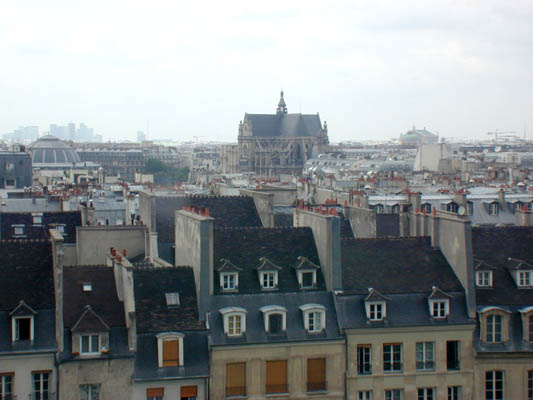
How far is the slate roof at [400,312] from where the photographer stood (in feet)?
96.8

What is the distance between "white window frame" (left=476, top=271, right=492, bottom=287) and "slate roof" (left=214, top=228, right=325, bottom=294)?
17.2 ft

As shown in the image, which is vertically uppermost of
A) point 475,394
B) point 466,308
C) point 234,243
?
point 234,243

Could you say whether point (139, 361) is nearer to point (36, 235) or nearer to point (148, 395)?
point (148, 395)

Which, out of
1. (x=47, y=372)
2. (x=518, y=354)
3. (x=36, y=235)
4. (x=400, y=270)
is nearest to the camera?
(x=47, y=372)

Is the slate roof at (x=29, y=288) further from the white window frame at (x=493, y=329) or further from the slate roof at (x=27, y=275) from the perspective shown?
the white window frame at (x=493, y=329)

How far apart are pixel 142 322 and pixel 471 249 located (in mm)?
10904

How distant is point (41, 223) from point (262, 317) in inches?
909

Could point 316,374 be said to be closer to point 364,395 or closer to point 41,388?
point 364,395

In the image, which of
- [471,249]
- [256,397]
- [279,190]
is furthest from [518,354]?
[279,190]

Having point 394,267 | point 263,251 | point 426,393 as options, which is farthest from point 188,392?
point 394,267

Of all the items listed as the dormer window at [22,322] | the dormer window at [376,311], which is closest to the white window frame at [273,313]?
the dormer window at [376,311]

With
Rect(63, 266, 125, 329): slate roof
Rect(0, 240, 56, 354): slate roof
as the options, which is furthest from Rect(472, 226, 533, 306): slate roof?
Rect(0, 240, 56, 354): slate roof

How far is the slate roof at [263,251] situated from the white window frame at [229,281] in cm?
17

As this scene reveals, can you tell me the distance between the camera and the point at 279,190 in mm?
51562
